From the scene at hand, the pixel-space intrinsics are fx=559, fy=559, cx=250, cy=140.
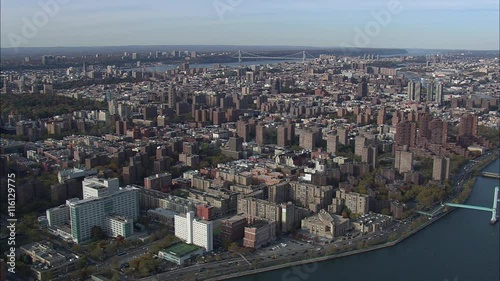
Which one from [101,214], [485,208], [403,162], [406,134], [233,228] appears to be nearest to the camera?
[233,228]

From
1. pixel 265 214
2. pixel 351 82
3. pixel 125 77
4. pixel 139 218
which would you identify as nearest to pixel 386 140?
pixel 265 214

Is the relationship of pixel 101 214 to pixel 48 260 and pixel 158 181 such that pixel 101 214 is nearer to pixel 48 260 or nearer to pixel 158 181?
pixel 48 260

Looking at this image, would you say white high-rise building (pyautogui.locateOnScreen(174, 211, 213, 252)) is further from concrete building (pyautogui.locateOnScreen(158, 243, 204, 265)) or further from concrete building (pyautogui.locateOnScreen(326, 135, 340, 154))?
concrete building (pyautogui.locateOnScreen(326, 135, 340, 154))

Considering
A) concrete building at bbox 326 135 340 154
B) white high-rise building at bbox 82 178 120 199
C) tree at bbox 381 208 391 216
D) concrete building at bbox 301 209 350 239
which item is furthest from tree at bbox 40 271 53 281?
concrete building at bbox 326 135 340 154

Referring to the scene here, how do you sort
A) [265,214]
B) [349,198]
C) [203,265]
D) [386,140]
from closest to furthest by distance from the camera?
[203,265] < [265,214] < [349,198] < [386,140]

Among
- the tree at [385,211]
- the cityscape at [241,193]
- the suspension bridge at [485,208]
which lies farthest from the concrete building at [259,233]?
the suspension bridge at [485,208]

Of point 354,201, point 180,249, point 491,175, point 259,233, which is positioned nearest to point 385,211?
point 354,201

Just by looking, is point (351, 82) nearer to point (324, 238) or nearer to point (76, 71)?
point (76, 71)

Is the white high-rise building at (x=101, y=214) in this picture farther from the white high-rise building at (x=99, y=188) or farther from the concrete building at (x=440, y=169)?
the concrete building at (x=440, y=169)
